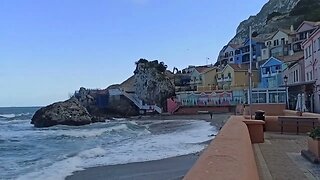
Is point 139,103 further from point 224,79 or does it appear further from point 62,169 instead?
point 62,169

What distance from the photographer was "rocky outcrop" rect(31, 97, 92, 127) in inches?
2657

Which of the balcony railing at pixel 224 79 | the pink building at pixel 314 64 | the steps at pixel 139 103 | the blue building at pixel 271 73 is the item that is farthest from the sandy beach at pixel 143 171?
the steps at pixel 139 103

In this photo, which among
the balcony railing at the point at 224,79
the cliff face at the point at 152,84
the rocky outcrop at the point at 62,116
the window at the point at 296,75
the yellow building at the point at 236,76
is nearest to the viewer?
the window at the point at 296,75

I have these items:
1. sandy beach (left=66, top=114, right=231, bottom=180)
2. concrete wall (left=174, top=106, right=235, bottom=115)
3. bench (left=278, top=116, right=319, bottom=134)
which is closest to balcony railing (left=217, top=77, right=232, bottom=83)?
concrete wall (left=174, top=106, right=235, bottom=115)

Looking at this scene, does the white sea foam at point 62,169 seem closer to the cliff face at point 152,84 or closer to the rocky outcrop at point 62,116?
the rocky outcrop at point 62,116

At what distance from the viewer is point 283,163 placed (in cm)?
929

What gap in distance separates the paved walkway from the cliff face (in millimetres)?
74275

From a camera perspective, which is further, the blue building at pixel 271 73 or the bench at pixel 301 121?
the blue building at pixel 271 73

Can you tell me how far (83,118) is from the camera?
226 feet

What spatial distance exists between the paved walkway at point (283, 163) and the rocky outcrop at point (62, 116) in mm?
57179

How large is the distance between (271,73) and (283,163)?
58.3 m

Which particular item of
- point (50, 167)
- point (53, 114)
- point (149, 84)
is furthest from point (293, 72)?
point (149, 84)

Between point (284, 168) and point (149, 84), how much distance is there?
8070 cm

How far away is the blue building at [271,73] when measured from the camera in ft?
207
